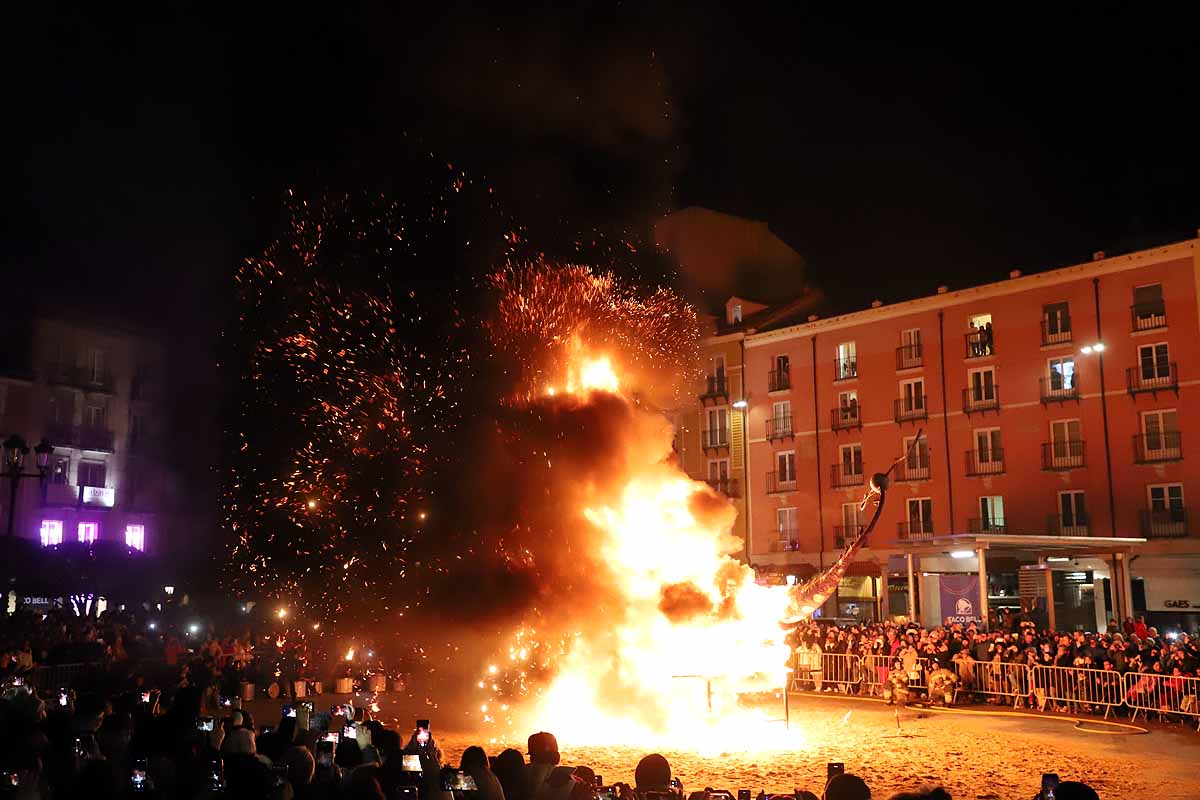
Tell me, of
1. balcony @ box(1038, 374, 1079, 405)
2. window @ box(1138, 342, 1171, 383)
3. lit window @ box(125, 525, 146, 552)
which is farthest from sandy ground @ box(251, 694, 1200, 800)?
lit window @ box(125, 525, 146, 552)

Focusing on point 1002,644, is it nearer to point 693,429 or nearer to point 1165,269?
point 1165,269

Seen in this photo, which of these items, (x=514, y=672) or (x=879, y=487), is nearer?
(x=879, y=487)

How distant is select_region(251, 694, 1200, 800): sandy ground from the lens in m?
14.1

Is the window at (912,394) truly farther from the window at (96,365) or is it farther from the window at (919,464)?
the window at (96,365)

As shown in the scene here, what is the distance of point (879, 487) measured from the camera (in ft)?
59.2

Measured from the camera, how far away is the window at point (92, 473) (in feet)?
163

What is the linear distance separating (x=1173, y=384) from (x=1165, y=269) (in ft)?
13.6

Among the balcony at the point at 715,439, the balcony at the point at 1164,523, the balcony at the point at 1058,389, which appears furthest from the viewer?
the balcony at the point at 715,439

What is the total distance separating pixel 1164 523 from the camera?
36312mm

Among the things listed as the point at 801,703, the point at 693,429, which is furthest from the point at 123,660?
the point at 693,429

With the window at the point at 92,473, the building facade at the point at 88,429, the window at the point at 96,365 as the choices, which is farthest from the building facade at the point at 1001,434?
the window at the point at 96,365

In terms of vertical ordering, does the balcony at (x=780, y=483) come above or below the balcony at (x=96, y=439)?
below

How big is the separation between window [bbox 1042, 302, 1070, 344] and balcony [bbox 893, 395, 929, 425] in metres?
5.61

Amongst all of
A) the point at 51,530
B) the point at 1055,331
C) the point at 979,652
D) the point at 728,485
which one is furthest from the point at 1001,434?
the point at 51,530
